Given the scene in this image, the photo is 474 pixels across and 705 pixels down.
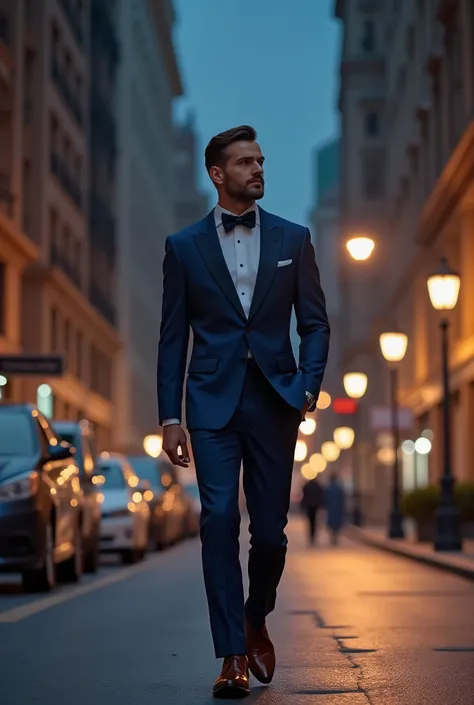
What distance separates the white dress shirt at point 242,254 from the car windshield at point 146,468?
2511 centimetres

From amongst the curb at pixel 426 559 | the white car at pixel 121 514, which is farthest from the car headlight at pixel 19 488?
the white car at pixel 121 514

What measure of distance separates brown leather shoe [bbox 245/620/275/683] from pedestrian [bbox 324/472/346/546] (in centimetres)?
3403

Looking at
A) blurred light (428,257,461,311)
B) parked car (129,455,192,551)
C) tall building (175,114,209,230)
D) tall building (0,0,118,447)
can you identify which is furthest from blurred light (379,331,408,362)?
tall building (175,114,209,230)

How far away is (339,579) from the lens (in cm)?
1950

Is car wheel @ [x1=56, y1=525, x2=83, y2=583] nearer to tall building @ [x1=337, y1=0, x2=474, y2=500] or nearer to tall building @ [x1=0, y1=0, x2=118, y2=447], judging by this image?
tall building @ [x1=337, y1=0, x2=474, y2=500]

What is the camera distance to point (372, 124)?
9112cm

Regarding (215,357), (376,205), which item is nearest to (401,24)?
(376,205)

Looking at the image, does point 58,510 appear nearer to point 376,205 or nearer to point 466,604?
point 466,604

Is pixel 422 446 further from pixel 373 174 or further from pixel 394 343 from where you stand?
pixel 373 174

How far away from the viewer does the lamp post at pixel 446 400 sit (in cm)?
2544

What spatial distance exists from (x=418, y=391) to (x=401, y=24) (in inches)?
739

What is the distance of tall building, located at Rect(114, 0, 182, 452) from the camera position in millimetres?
81000

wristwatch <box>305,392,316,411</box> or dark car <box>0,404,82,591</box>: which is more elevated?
wristwatch <box>305,392,316,411</box>

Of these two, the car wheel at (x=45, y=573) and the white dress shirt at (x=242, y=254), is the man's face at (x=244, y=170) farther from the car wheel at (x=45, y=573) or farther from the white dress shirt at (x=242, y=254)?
the car wheel at (x=45, y=573)
